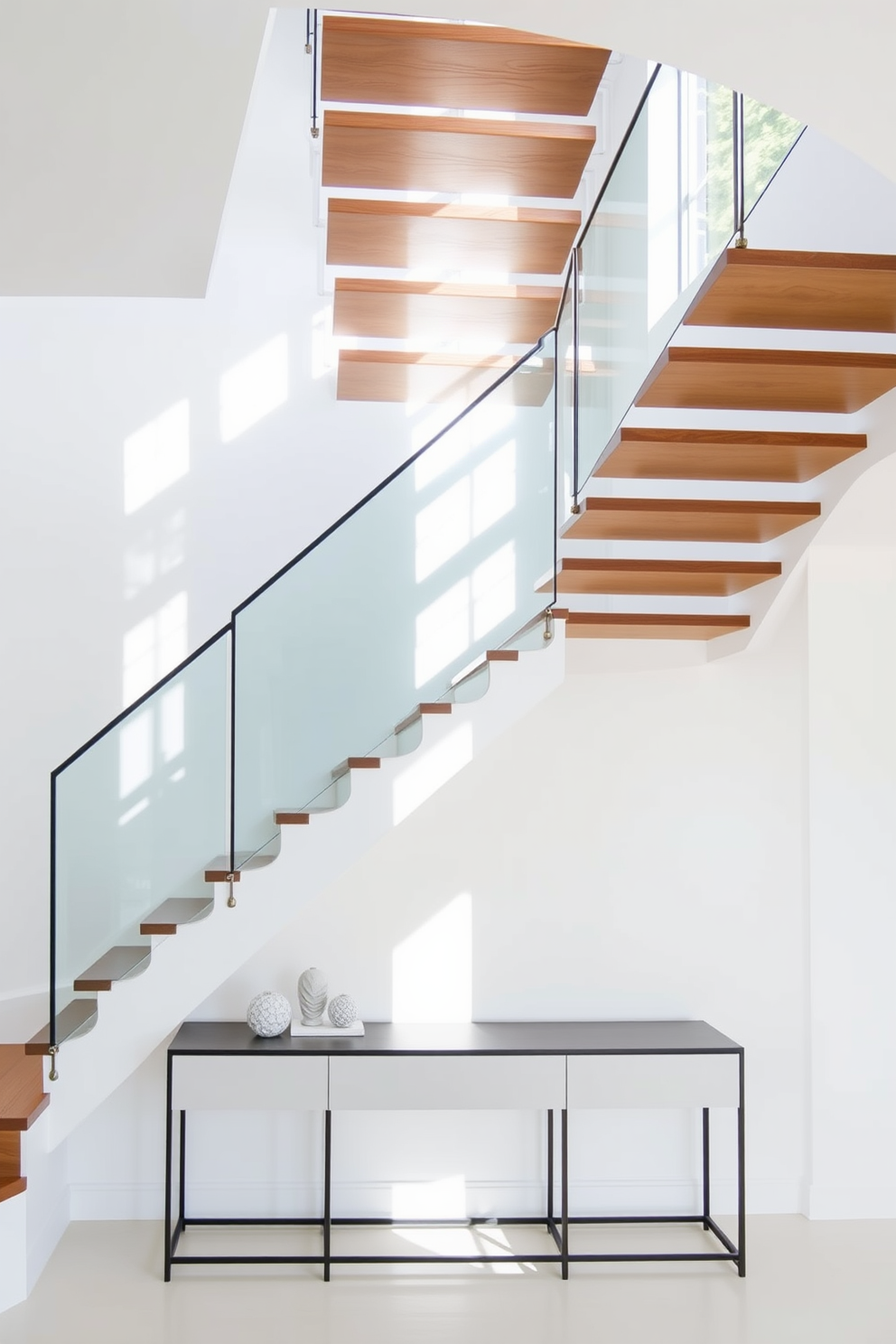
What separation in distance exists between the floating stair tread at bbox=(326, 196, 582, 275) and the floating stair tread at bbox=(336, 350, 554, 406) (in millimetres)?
478

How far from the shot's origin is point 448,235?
4.80 metres

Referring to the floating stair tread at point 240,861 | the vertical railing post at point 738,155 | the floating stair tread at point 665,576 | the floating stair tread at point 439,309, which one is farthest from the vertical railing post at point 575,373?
the floating stair tread at point 240,861

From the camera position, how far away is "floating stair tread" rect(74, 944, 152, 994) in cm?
439

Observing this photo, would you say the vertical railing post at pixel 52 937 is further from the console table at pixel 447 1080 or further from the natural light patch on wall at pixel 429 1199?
the natural light patch on wall at pixel 429 1199

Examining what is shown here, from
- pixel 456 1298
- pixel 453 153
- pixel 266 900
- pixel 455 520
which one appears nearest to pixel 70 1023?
pixel 266 900

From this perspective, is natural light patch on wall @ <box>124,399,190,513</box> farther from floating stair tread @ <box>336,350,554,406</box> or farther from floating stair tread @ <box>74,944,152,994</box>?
floating stair tread @ <box>74,944,152,994</box>

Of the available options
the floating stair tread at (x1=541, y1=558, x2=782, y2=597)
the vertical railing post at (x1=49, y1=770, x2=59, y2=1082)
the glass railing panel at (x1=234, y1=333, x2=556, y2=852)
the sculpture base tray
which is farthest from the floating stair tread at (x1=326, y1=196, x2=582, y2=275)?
the sculpture base tray

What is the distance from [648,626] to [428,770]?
1290mm

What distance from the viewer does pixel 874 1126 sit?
526 cm

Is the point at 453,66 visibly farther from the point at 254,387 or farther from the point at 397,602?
the point at 254,387

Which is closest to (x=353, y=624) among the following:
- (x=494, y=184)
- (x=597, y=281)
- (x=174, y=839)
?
(x=174, y=839)

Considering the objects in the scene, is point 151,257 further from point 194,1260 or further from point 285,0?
point 194,1260

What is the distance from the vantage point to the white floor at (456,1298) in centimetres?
413

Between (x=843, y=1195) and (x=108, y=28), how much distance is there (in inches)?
Result: 205
